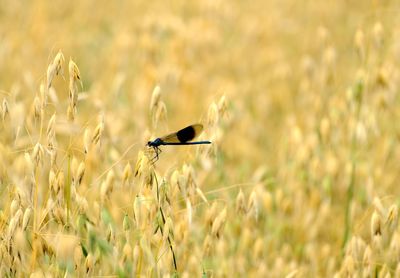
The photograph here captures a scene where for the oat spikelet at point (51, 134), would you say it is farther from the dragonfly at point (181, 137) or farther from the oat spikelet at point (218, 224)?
the oat spikelet at point (218, 224)

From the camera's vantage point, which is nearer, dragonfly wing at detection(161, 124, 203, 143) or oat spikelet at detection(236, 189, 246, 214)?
dragonfly wing at detection(161, 124, 203, 143)

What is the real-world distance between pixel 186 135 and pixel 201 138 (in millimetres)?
141

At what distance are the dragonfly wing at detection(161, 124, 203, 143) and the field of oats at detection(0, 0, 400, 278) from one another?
0.06m

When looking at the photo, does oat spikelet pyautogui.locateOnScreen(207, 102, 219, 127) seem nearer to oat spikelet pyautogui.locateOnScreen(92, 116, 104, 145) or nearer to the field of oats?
the field of oats

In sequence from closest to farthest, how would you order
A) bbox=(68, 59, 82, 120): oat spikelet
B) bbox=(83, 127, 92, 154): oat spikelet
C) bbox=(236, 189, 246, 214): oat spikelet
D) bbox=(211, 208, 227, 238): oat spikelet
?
bbox=(68, 59, 82, 120): oat spikelet, bbox=(83, 127, 92, 154): oat spikelet, bbox=(211, 208, 227, 238): oat spikelet, bbox=(236, 189, 246, 214): oat spikelet

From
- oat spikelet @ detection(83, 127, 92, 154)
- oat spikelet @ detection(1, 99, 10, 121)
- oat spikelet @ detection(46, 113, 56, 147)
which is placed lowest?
oat spikelet @ detection(83, 127, 92, 154)

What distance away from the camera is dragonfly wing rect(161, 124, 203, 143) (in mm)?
2131

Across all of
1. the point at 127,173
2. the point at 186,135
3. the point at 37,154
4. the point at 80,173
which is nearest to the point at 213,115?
the point at 186,135

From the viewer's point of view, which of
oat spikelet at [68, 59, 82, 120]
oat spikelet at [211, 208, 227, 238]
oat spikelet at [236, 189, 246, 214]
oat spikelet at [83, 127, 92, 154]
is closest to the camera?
oat spikelet at [68, 59, 82, 120]

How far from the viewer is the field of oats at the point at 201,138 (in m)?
2.01

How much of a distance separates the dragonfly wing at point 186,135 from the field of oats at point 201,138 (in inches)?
2.3

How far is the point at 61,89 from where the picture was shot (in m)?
4.11

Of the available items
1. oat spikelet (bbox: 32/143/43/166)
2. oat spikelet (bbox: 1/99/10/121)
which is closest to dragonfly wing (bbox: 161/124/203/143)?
oat spikelet (bbox: 32/143/43/166)

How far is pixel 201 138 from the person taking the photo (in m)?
2.28
